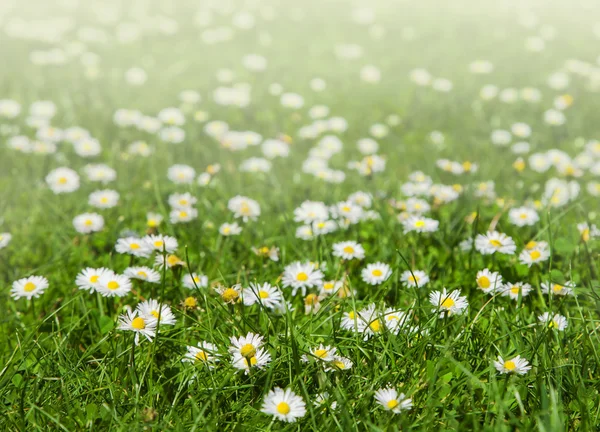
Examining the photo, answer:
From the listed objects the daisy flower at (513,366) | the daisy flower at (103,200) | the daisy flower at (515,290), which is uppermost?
the daisy flower at (103,200)

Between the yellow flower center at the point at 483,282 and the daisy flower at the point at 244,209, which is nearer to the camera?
the yellow flower center at the point at 483,282

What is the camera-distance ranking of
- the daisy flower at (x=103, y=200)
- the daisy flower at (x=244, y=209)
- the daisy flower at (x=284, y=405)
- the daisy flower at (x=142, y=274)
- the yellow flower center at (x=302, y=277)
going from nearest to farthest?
the daisy flower at (x=284, y=405)
the daisy flower at (x=142, y=274)
the yellow flower center at (x=302, y=277)
the daisy flower at (x=244, y=209)
the daisy flower at (x=103, y=200)

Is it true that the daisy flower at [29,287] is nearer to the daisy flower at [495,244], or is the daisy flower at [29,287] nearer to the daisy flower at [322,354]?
the daisy flower at [322,354]

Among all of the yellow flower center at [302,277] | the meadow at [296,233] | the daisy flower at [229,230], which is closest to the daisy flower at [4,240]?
the meadow at [296,233]

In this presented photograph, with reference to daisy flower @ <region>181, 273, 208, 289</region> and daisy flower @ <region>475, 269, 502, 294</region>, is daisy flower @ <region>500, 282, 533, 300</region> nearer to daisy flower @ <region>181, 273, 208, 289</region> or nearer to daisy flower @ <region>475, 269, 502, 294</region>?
daisy flower @ <region>475, 269, 502, 294</region>

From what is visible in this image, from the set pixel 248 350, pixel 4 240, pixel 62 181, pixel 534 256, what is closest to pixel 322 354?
pixel 248 350
